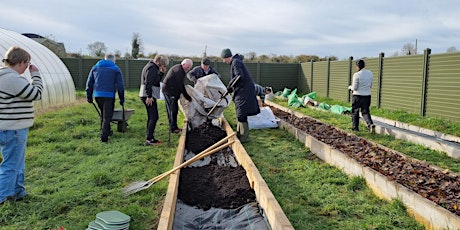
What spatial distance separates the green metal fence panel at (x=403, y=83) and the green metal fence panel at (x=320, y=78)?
5.63m

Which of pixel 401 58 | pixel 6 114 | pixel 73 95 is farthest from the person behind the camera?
pixel 73 95

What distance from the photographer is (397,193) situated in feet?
13.0

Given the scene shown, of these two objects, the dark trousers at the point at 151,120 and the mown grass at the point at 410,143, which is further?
the dark trousers at the point at 151,120

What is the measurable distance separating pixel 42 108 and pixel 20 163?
7888 millimetres

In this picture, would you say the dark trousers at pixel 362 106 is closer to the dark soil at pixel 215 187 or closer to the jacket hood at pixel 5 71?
the dark soil at pixel 215 187

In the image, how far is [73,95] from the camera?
14.5 m

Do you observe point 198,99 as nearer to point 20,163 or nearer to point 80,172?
point 80,172

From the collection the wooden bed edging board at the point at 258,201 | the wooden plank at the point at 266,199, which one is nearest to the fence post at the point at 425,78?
the wooden plank at the point at 266,199

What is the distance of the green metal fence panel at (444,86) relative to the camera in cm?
961

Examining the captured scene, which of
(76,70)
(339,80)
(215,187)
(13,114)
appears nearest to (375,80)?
(339,80)

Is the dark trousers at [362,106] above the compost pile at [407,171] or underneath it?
above

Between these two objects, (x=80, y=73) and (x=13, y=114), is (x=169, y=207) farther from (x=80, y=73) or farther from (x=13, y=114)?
(x=80, y=73)

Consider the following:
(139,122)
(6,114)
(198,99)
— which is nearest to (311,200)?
(6,114)

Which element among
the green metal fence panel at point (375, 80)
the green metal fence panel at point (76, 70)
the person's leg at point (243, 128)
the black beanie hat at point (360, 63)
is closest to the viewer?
the person's leg at point (243, 128)
